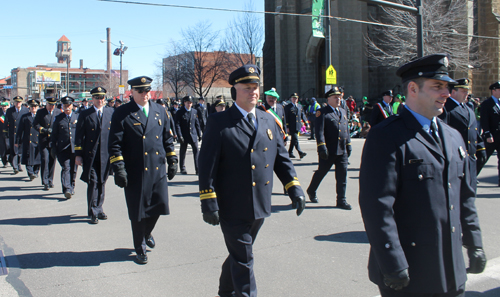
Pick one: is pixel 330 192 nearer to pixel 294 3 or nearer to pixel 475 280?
pixel 475 280

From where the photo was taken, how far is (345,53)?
30.5m

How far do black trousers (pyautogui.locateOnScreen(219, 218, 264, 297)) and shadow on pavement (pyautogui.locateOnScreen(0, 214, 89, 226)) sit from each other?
438 centimetres

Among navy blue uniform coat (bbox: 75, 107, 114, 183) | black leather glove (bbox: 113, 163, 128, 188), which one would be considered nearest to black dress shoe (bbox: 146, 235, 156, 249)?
black leather glove (bbox: 113, 163, 128, 188)

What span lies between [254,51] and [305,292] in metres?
38.1

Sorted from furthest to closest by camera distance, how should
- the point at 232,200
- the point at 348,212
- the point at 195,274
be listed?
the point at 348,212 < the point at 195,274 < the point at 232,200

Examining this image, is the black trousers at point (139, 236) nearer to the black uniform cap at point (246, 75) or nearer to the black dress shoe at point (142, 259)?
the black dress shoe at point (142, 259)

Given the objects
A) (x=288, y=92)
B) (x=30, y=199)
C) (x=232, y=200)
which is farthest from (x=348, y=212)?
(x=288, y=92)

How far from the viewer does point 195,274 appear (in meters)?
4.86

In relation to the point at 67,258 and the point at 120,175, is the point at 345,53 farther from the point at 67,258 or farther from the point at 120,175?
the point at 67,258

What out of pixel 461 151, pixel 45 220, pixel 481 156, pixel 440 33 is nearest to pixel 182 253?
pixel 45 220

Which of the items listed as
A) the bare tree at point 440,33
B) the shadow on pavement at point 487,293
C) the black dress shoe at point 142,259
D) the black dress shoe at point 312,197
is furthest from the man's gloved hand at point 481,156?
the bare tree at point 440,33

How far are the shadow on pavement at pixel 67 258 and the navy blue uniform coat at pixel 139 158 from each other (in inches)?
23.4

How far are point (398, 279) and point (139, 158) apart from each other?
144 inches

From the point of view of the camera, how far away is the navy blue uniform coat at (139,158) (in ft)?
17.5
